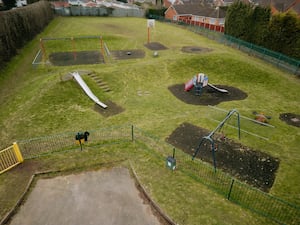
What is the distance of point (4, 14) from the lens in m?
23.9

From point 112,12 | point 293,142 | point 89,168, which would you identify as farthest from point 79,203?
point 112,12

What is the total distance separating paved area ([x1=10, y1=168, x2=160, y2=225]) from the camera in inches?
339

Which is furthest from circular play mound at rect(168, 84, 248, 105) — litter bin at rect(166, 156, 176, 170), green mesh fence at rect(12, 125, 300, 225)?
litter bin at rect(166, 156, 176, 170)

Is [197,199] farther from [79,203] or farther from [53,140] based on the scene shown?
[53,140]

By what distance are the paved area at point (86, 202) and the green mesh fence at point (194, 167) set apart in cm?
252

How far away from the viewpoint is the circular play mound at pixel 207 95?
1839cm

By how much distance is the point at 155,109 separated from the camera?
17.0 m

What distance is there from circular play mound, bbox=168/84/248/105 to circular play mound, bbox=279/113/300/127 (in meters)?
3.65

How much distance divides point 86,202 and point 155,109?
9292mm

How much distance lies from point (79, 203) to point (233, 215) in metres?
6.61

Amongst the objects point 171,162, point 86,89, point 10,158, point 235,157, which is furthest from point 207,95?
point 10,158

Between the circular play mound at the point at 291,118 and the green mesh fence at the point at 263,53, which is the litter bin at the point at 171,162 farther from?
the green mesh fence at the point at 263,53

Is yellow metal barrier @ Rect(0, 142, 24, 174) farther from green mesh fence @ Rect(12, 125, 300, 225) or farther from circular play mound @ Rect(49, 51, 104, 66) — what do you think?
circular play mound @ Rect(49, 51, 104, 66)

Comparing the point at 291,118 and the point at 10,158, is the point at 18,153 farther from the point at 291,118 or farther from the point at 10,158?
the point at 291,118
